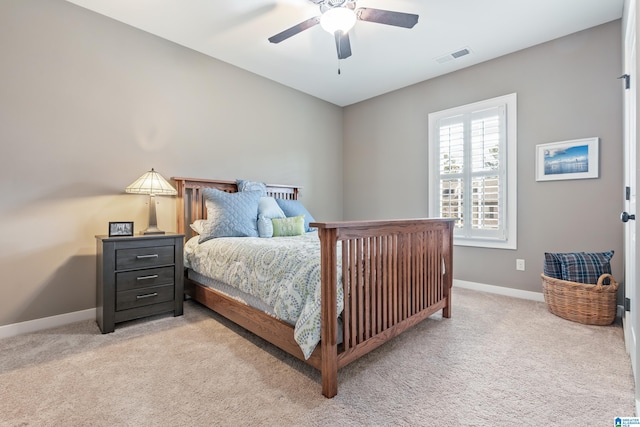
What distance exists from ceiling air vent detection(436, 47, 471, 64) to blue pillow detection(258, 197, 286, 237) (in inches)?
96.5

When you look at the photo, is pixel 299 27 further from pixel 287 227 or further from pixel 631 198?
pixel 631 198

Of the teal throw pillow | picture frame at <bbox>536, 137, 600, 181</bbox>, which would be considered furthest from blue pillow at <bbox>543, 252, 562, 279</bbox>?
the teal throw pillow

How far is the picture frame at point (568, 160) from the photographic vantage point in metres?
2.71

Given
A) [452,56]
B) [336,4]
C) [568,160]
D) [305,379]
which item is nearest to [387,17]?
[336,4]

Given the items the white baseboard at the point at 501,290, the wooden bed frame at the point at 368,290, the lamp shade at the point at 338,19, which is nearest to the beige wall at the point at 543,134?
the white baseboard at the point at 501,290

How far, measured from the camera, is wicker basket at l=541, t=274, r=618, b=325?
2322mm

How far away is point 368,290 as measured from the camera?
173cm

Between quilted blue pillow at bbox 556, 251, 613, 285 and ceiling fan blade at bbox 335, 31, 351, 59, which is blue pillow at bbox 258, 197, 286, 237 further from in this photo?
quilted blue pillow at bbox 556, 251, 613, 285

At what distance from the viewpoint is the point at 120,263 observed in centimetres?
232

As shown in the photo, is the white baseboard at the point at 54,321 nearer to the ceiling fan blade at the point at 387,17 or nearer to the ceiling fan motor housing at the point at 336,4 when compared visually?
the ceiling fan blade at the point at 387,17

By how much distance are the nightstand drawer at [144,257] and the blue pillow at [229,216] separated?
306 mm

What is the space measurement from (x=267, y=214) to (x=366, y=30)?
201cm

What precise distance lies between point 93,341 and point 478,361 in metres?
2.64

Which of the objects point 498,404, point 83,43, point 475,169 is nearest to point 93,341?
point 83,43
